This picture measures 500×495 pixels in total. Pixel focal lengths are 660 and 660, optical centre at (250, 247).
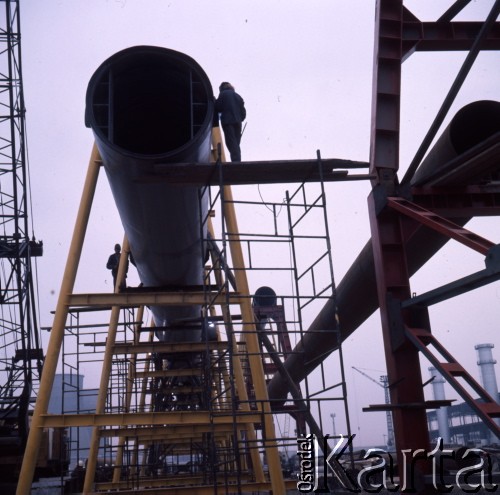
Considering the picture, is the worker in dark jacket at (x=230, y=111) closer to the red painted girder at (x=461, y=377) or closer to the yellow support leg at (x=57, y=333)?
the yellow support leg at (x=57, y=333)

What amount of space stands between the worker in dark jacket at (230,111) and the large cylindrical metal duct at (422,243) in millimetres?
2585

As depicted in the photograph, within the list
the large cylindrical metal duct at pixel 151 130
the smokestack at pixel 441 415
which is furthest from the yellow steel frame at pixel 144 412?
the smokestack at pixel 441 415

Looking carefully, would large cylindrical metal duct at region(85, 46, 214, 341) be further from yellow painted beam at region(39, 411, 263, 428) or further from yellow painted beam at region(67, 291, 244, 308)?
yellow painted beam at region(39, 411, 263, 428)

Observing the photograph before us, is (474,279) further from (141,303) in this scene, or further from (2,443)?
(2,443)

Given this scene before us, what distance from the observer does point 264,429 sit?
914 centimetres

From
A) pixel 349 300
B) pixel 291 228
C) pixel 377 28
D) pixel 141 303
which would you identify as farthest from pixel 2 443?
pixel 377 28

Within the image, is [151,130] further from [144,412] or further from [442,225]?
[144,412]

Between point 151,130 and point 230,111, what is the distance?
1366 millimetres

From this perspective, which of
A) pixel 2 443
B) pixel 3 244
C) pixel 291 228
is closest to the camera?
pixel 291 228

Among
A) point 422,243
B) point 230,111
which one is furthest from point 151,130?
point 422,243

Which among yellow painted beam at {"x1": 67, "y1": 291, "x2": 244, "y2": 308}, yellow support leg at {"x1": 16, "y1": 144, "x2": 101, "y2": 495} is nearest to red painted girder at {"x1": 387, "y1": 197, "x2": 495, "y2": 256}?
yellow painted beam at {"x1": 67, "y1": 291, "x2": 244, "y2": 308}

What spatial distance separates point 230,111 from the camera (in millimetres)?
Answer: 9500

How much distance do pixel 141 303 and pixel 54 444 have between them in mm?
14213

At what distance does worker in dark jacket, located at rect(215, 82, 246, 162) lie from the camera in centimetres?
948
